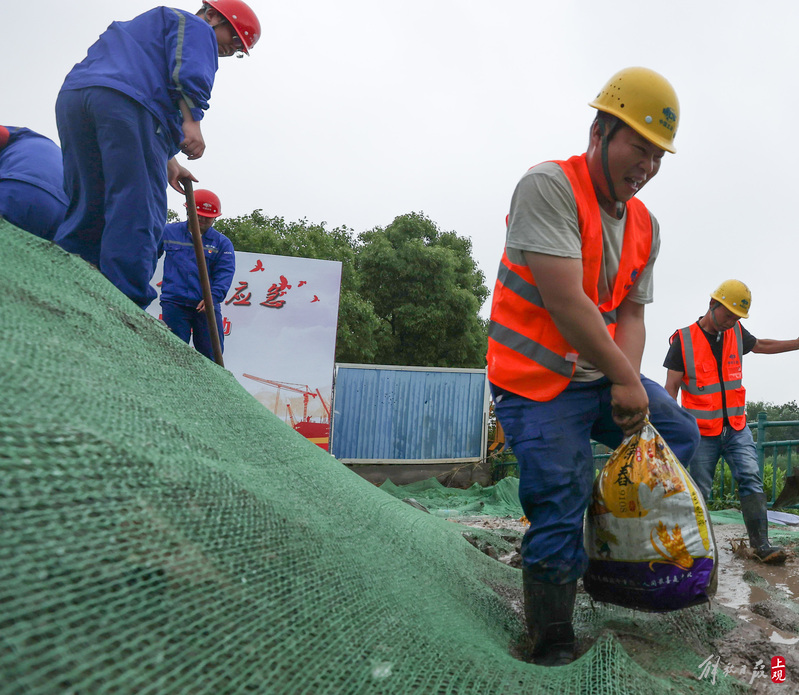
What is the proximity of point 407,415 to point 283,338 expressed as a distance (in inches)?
107

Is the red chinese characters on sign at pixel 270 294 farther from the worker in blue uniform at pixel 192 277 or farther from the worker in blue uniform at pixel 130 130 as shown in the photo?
the worker in blue uniform at pixel 130 130

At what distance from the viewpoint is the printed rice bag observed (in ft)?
5.06

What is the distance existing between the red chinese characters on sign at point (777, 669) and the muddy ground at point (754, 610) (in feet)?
0.04

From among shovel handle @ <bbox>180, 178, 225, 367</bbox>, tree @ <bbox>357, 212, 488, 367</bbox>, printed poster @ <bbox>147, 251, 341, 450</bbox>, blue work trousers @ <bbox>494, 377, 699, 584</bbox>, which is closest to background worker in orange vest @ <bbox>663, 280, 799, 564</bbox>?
blue work trousers @ <bbox>494, 377, 699, 584</bbox>

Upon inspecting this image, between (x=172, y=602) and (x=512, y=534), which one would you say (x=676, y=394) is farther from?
(x=172, y=602)

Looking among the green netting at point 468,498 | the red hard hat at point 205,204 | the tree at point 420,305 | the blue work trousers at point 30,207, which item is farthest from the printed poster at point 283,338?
the tree at point 420,305

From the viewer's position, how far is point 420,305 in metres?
20.3

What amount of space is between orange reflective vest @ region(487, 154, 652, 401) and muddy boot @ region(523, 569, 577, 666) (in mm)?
523

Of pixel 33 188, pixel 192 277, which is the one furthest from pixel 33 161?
pixel 192 277

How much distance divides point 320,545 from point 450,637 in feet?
1.06

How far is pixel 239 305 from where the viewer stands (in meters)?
9.98

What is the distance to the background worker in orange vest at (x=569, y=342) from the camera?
164 centimetres

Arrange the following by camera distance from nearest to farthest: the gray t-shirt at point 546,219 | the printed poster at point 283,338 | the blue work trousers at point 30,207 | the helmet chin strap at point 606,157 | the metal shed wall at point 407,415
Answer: the gray t-shirt at point 546,219 → the helmet chin strap at point 606,157 → the blue work trousers at point 30,207 → the printed poster at point 283,338 → the metal shed wall at point 407,415

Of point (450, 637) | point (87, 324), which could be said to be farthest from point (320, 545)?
point (87, 324)
